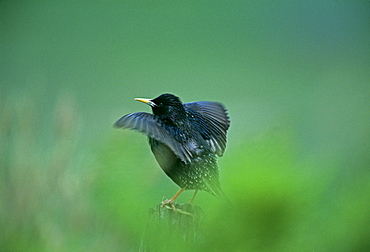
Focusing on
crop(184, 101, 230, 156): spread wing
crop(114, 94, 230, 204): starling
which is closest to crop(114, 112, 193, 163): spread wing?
crop(114, 94, 230, 204): starling

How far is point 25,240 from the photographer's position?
292cm

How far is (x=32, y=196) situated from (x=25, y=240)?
0.42 metres

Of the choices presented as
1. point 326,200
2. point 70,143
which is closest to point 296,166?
point 326,200

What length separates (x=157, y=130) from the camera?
2.10m

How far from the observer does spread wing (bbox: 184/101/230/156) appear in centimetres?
252

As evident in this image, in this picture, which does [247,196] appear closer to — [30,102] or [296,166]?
[296,166]

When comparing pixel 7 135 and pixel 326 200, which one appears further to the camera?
pixel 7 135

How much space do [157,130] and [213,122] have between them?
65 cm

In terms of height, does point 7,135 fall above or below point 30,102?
below

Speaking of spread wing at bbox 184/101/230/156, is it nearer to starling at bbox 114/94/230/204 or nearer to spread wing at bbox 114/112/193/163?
starling at bbox 114/94/230/204

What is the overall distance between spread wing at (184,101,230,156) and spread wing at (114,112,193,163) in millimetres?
335

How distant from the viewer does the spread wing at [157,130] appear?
6.46ft

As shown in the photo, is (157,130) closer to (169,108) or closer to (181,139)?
(181,139)

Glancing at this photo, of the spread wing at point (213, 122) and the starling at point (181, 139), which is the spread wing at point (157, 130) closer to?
the starling at point (181, 139)
